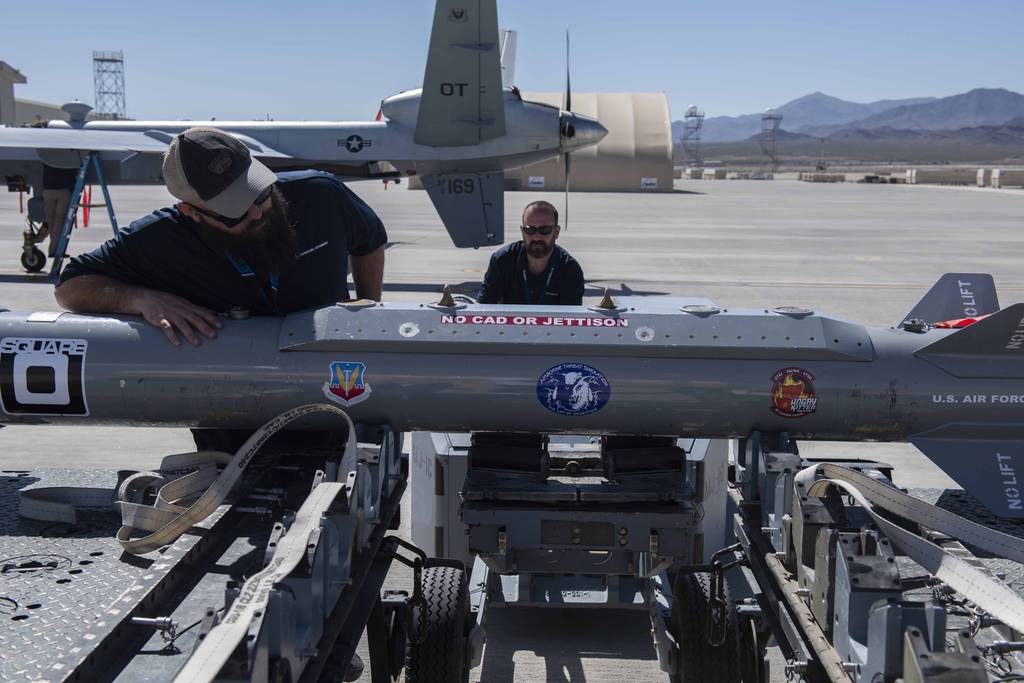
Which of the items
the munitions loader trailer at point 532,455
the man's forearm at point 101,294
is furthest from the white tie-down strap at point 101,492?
the man's forearm at point 101,294

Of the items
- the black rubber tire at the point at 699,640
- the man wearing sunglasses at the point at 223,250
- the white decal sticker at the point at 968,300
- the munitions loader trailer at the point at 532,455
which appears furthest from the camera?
the white decal sticker at the point at 968,300

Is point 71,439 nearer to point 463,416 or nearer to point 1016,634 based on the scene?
point 463,416

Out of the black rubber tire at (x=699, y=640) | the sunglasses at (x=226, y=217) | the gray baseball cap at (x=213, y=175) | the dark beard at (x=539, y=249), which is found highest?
the gray baseball cap at (x=213, y=175)

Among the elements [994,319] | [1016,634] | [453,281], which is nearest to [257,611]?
[1016,634]

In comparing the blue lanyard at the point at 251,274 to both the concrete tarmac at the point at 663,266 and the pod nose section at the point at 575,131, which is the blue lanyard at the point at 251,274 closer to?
the concrete tarmac at the point at 663,266

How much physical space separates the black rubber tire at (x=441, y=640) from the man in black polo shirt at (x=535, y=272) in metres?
2.56

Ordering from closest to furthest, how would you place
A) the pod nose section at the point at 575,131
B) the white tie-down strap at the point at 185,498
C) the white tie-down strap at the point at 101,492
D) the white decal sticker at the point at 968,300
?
the white tie-down strap at the point at 185,498, the white tie-down strap at the point at 101,492, the white decal sticker at the point at 968,300, the pod nose section at the point at 575,131

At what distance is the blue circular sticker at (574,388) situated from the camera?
459cm

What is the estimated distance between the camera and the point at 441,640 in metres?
4.04

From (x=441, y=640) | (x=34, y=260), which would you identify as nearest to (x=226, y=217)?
(x=441, y=640)

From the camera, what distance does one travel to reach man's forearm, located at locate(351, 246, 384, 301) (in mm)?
5290

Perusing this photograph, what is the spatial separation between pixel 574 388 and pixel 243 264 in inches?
64.4

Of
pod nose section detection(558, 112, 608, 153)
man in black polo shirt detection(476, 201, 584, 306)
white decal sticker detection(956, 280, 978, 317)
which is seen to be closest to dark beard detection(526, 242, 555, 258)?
man in black polo shirt detection(476, 201, 584, 306)

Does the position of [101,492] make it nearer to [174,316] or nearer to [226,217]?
[174,316]
